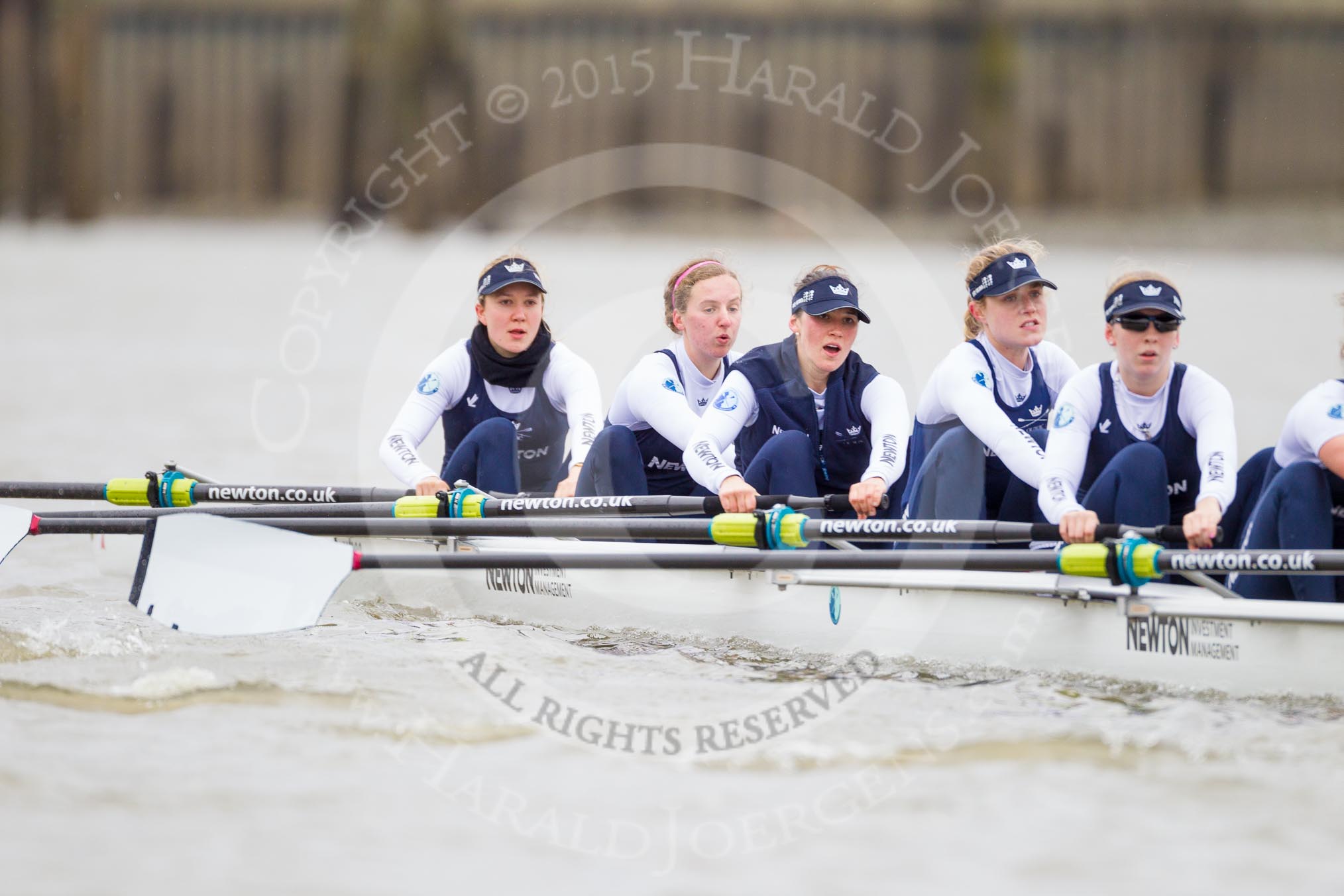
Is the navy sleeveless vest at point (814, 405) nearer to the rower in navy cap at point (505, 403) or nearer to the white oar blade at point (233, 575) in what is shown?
the rower in navy cap at point (505, 403)

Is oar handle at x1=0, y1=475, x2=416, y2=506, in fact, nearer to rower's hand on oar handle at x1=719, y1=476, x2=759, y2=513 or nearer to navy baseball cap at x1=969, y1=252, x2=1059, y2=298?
rower's hand on oar handle at x1=719, y1=476, x2=759, y2=513

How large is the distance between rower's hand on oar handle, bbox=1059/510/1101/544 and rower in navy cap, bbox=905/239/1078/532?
14.7 inches

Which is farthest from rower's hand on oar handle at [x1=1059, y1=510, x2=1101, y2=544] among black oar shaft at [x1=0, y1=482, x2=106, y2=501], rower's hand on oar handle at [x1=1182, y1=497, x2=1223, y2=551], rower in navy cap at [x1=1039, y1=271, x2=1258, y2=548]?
black oar shaft at [x1=0, y1=482, x2=106, y2=501]

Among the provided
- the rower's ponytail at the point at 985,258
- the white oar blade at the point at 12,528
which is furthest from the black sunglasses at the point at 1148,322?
the white oar blade at the point at 12,528

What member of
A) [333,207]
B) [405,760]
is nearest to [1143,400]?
[405,760]

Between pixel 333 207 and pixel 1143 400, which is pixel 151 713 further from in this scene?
pixel 333 207

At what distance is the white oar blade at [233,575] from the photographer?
18.5ft

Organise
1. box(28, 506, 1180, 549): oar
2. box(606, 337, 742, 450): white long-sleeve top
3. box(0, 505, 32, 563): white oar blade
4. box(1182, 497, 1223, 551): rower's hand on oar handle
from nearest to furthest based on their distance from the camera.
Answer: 1. box(1182, 497, 1223, 551): rower's hand on oar handle
2. box(28, 506, 1180, 549): oar
3. box(606, 337, 742, 450): white long-sleeve top
4. box(0, 505, 32, 563): white oar blade

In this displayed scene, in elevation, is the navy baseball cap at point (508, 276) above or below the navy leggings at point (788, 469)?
above

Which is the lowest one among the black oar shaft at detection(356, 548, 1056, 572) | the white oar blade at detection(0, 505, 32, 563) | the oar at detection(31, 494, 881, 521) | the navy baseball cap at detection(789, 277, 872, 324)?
the black oar shaft at detection(356, 548, 1056, 572)

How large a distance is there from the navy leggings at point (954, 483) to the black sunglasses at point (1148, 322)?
71cm

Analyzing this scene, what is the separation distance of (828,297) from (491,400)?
5.60ft

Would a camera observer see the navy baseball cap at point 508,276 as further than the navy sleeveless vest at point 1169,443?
Yes

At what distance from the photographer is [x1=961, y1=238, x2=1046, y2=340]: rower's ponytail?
18.2 feet
